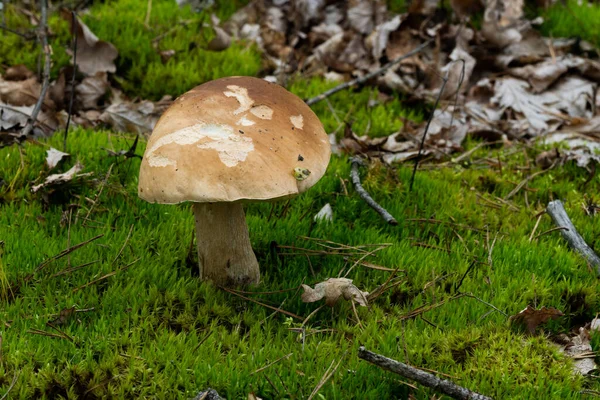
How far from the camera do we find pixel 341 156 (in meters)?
4.70

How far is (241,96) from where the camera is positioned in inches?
119

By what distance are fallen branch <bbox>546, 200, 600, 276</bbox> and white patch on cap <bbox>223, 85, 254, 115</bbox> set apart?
216 centimetres

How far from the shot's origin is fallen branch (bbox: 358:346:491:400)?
2.51m

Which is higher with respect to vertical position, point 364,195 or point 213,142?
point 213,142

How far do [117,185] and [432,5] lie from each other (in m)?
4.25

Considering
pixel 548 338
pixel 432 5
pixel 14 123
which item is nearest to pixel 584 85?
pixel 432 5

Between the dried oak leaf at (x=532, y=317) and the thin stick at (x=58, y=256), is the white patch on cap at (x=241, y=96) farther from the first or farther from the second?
the dried oak leaf at (x=532, y=317)

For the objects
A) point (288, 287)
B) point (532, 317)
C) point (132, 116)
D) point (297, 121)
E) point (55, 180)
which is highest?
point (297, 121)

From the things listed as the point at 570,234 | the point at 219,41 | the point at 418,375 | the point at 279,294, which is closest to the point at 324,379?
the point at 418,375

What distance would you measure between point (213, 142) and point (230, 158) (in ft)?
0.39

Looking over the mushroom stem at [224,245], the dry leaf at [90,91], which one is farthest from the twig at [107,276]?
the dry leaf at [90,91]

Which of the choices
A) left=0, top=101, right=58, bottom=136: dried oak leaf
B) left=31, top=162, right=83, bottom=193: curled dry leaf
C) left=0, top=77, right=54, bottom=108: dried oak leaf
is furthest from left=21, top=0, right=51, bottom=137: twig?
left=31, top=162, right=83, bottom=193: curled dry leaf

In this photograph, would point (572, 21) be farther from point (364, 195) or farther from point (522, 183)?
point (364, 195)

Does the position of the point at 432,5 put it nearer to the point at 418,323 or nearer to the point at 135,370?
the point at 418,323
